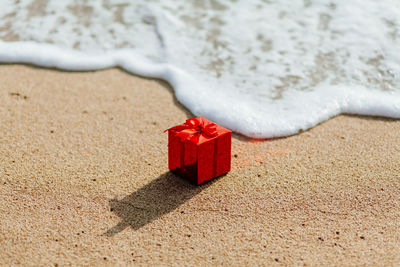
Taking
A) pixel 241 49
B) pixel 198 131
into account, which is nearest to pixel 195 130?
pixel 198 131

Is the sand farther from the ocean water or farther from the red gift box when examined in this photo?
the ocean water

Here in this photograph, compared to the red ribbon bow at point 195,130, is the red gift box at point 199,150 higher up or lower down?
lower down

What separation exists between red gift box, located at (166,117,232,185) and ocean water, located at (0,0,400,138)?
49 cm

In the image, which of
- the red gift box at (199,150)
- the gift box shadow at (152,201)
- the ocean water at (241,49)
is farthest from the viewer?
the ocean water at (241,49)

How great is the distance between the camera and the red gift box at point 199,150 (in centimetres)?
232

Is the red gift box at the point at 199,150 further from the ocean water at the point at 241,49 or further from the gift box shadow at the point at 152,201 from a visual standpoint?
the ocean water at the point at 241,49

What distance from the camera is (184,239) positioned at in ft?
6.74

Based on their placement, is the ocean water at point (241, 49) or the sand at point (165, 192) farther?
the ocean water at point (241, 49)

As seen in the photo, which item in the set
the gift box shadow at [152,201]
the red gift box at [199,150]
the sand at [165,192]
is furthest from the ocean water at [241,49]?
the gift box shadow at [152,201]

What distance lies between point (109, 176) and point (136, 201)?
262mm

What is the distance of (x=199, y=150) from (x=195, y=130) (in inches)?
4.8

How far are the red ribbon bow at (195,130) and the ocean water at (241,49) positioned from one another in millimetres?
562

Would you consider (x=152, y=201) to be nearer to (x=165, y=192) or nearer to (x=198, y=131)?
(x=165, y=192)

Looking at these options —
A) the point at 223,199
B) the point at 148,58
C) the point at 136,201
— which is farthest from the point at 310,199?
the point at 148,58
